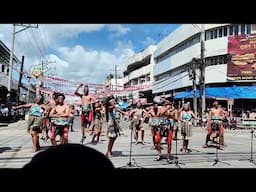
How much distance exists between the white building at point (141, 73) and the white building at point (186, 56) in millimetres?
2965

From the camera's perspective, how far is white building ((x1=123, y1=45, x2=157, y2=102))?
72438mm

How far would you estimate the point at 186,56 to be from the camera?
51375 mm

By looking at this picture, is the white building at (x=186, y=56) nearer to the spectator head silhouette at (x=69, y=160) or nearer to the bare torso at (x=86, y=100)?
the bare torso at (x=86, y=100)

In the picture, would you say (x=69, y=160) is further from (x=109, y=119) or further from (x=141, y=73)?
(x=141, y=73)

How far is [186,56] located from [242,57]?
37.6 feet

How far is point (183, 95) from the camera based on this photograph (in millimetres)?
48938

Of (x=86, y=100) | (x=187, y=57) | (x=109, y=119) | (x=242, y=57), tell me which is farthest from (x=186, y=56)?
(x=109, y=119)

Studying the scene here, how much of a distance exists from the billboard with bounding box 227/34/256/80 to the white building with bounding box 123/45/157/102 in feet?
99.3

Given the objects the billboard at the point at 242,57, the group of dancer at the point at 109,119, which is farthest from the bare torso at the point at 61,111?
the billboard at the point at 242,57

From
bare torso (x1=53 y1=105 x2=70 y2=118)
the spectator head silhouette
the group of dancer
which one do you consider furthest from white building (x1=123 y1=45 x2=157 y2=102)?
the spectator head silhouette

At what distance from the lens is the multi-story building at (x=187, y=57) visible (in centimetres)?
4209

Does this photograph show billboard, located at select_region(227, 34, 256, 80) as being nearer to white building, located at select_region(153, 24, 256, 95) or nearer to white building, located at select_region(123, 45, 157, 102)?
white building, located at select_region(153, 24, 256, 95)
